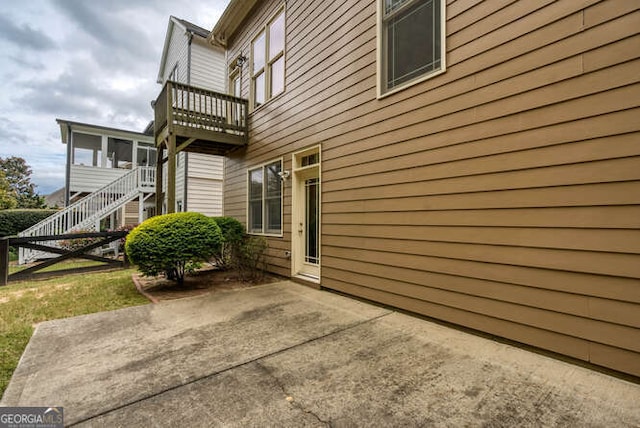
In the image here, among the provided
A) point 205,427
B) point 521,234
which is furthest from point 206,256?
point 521,234

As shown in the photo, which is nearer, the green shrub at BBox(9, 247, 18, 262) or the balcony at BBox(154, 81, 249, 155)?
the balcony at BBox(154, 81, 249, 155)

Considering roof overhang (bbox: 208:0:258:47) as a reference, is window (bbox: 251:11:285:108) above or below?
below

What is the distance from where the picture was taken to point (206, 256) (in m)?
4.96

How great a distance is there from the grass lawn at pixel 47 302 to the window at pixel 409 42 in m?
4.51

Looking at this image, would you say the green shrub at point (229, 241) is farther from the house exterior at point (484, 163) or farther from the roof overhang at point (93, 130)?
the roof overhang at point (93, 130)

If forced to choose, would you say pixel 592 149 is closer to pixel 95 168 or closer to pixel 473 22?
pixel 473 22

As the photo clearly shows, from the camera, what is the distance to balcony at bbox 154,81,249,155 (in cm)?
586

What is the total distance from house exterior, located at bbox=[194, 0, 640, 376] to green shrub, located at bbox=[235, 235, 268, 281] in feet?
4.30

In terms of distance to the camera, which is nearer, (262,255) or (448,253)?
(448,253)

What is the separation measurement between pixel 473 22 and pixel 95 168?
14.8m

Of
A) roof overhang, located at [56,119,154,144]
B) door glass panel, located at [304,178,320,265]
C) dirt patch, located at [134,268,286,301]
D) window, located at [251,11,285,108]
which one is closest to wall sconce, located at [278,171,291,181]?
door glass panel, located at [304,178,320,265]

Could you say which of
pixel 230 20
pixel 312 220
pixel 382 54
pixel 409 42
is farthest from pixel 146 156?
pixel 409 42

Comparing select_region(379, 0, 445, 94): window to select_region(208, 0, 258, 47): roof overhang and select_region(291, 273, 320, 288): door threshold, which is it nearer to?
select_region(291, 273, 320, 288): door threshold

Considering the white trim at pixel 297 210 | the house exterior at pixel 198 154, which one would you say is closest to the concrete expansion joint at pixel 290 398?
the white trim at pixel 297 210
